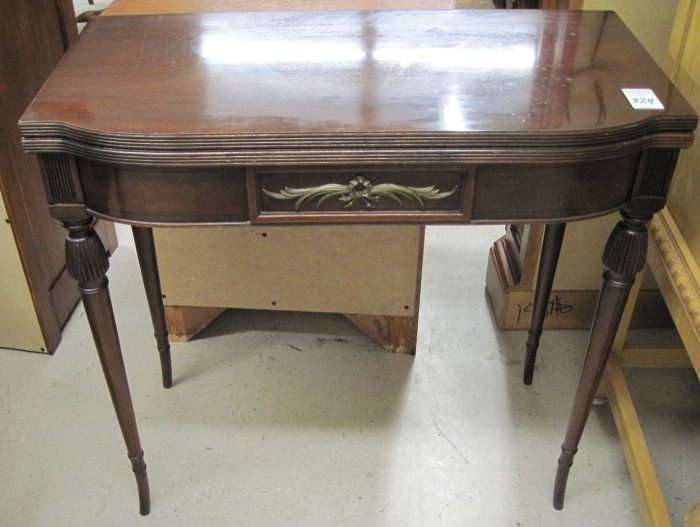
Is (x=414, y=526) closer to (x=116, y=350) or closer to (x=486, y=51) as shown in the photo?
(x=116, y=350)

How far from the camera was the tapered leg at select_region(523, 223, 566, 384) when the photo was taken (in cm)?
149

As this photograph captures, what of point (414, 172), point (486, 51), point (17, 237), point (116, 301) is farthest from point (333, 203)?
point (116, 301)

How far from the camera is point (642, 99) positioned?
1.03 meters

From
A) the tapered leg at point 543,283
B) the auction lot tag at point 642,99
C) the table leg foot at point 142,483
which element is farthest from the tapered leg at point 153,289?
the auction lot tag at point 642,99

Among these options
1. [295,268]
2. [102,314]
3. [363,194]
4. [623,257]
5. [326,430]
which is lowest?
[326,430]

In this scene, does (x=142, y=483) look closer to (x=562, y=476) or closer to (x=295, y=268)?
(x=295, y=268)

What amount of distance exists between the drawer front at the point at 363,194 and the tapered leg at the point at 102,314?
0.25 metres

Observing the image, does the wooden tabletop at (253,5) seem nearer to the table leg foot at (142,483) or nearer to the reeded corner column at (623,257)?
the reeded corner column at (623,257)

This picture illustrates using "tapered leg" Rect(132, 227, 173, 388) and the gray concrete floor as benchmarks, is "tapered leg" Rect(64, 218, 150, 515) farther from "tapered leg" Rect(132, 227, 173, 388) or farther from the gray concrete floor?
"tapered leg" Rect(132, 227, 173, 388)

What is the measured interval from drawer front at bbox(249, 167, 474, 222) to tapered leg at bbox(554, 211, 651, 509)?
252mm

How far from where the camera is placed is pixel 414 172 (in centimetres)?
99

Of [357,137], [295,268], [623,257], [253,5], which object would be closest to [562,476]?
[623,257]

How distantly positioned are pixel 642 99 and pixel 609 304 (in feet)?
1.06

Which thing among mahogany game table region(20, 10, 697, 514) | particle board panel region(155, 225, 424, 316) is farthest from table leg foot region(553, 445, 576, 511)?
particle board panel region(155, 225, 424, 316)
